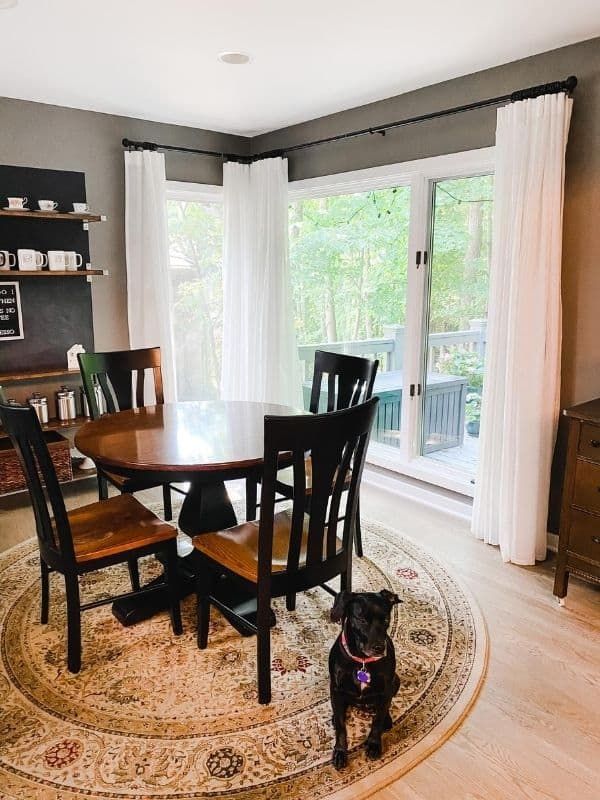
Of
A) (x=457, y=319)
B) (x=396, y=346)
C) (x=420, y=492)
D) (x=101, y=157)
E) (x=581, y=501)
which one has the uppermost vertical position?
(x=101, y=157)

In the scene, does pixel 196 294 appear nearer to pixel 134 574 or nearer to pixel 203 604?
pixel 134 574

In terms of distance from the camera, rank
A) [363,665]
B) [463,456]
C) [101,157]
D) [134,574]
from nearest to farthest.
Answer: [363,665] < [134,574] < [463,456] < [101,157]

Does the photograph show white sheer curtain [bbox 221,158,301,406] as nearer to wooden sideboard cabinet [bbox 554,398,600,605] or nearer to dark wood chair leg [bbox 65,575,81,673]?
wooden sideboard cabinet [bbox 554,398,600,605]

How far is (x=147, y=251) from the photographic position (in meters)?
4.30

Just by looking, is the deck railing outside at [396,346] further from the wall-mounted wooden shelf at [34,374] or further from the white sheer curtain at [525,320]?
the wall-mounted wooden shelf at [34,374]

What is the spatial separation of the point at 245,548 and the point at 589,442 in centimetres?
150

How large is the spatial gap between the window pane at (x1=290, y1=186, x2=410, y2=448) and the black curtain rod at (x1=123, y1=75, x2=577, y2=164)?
0.40 m

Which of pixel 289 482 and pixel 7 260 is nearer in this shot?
pixel 289 482

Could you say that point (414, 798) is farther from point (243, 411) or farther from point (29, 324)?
point (29, 324)

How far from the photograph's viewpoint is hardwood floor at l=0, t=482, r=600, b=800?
1.82 m

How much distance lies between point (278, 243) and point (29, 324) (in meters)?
1.89

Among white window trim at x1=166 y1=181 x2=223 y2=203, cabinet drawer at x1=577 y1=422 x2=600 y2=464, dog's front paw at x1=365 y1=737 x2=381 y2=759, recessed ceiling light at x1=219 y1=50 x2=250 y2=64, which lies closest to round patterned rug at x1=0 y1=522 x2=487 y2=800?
dog's front paw at x1=365 y1=737 x2=381 y2=759

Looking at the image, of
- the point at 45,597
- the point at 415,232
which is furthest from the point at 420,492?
the point at 45,597

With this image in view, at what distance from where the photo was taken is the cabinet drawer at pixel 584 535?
260 centimetres
